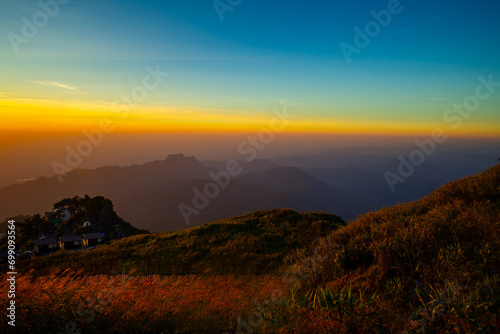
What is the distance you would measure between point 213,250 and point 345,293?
11789mm

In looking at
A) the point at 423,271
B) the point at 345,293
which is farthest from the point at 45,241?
the point at 423,271

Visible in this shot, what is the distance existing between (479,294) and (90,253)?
70.2 ft

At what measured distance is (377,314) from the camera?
388 centimetres

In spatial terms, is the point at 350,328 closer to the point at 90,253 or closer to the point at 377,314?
the point at 377,314

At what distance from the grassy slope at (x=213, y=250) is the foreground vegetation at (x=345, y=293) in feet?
18.5

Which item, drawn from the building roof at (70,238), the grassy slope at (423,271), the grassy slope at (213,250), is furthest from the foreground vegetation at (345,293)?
the building roof at (70,238)

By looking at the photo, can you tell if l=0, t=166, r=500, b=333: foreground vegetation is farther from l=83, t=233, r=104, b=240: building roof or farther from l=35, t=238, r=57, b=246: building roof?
l=35, t=238, r=57, b=246: building roof

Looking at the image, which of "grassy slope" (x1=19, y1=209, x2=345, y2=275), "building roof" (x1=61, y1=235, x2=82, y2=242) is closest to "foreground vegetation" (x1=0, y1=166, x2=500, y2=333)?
"grassy slope" (x1=19, y1=209, x2=345, y2=275)

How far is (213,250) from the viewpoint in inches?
609

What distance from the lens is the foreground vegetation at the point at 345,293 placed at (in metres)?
3.73

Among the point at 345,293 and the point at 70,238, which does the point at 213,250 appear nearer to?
the point at 345,293

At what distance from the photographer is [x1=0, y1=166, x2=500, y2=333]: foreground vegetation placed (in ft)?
12.2

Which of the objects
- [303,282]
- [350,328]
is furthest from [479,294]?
[303,282]

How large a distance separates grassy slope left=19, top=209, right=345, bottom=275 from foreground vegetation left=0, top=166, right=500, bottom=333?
565cm
